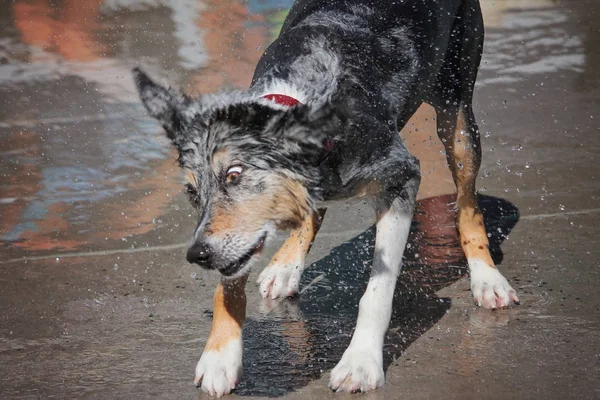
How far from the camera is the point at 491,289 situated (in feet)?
16.1

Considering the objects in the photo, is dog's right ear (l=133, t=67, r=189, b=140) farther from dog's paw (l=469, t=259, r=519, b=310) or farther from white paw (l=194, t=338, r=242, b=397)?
dog's paw (l=469, t=259, r=519, b=310)

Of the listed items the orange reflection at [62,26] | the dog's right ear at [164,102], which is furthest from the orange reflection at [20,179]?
the dog's right ear at [164,102]

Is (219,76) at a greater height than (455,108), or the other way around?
(455,108)

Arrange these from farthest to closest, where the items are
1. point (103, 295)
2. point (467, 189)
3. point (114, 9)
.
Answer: point (114, 9)
point (467, 189)
point (103, 295)

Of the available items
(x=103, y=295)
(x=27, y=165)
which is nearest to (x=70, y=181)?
(x=27, y=165)

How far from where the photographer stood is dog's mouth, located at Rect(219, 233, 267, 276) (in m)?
4.02

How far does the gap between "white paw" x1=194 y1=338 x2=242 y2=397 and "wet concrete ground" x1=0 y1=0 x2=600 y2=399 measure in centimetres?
9

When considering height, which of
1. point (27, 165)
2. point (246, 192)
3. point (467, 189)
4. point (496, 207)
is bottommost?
point (27, 165)

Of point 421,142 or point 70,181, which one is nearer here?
point 70,181

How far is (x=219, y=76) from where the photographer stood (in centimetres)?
922

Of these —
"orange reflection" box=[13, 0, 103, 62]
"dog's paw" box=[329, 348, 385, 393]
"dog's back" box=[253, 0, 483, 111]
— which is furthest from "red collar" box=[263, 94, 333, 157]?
"orange reflection" box=[13, 0, 103, 62]

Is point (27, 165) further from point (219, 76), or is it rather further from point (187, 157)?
point (187, 157)

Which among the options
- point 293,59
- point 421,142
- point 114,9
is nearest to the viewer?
point 293,59

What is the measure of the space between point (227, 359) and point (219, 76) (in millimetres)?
5469
